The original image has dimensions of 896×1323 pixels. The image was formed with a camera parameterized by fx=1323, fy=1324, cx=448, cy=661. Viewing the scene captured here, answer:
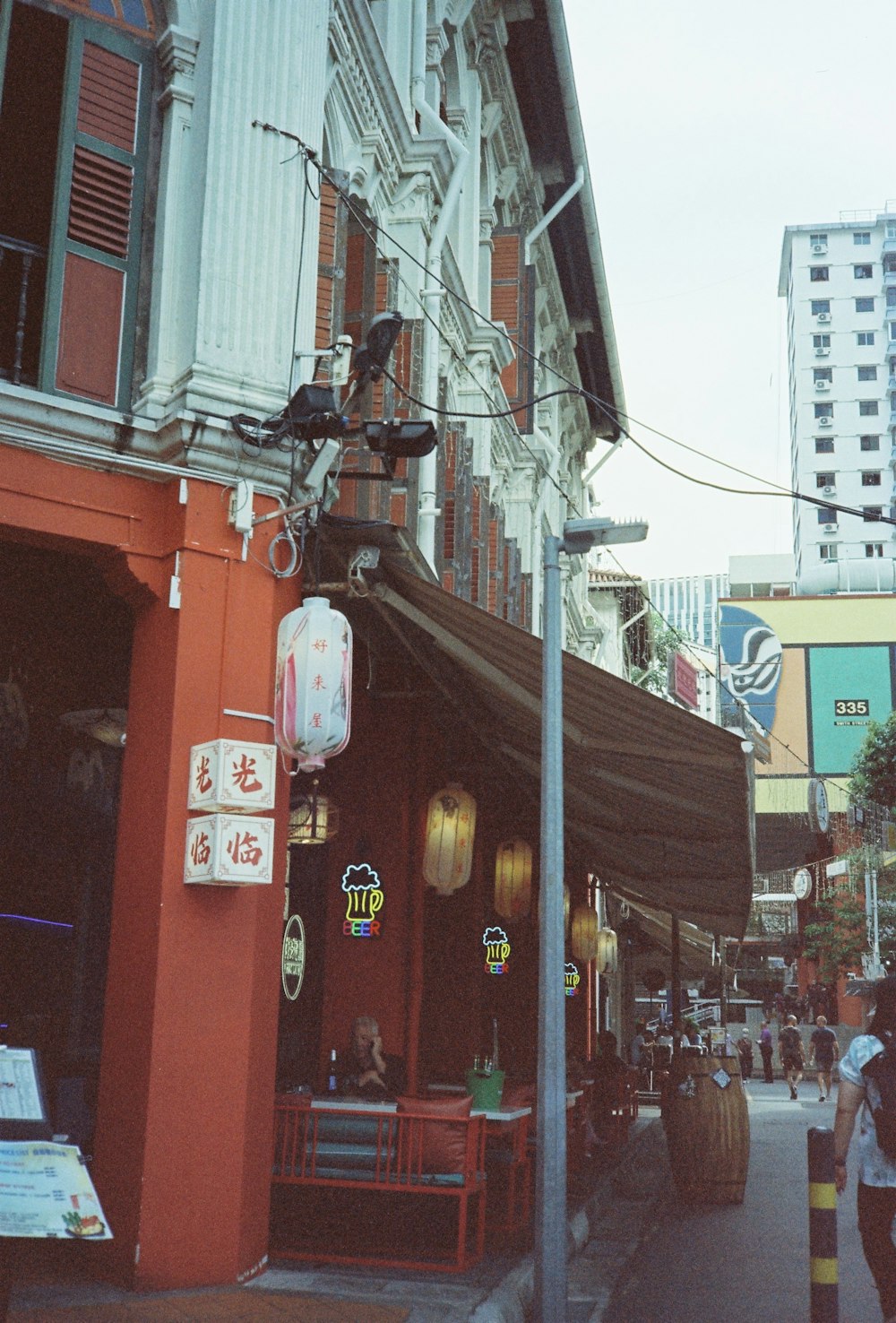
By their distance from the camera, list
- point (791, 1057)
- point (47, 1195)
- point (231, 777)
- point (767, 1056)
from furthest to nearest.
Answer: point (767, 1056) → point (791, 1057) → point (231, 777) → point (47, 1195)

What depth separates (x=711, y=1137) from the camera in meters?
12.0

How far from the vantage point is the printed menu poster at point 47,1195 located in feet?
14.5

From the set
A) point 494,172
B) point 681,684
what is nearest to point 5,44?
point 494,172

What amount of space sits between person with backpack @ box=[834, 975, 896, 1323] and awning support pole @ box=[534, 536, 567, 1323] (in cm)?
141

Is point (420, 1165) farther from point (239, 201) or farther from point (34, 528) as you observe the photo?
point (239, 201)

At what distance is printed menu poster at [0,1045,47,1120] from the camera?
4836 millimetres

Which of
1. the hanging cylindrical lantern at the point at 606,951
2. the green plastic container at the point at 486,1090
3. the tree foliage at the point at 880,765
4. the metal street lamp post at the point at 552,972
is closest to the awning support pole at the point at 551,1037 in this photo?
the metal street lamp post at the point at 552,972

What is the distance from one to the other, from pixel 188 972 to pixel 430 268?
311 inches

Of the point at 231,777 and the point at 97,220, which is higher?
the point at 97,220

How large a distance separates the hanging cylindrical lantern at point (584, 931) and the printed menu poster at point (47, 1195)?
606 inches

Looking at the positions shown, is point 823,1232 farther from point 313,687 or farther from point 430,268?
point 430,268

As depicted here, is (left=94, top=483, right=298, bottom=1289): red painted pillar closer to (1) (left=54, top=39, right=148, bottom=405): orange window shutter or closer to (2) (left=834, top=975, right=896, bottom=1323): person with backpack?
(1) (left=54, top=39, right=148, bottom=405): orange window shutter

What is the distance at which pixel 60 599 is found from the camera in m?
9.77

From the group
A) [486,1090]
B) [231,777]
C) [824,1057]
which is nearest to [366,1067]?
[486,1090]
